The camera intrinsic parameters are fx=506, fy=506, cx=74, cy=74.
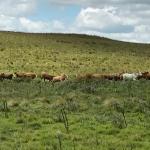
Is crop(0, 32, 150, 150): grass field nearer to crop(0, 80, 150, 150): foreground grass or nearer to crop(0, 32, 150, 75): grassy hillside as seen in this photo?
crop(0, 80, 150, 150): foreground grass

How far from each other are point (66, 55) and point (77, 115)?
37859 millimetres

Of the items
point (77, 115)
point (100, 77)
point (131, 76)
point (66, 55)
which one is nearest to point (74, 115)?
point (77, 115)

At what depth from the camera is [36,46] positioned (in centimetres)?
6688

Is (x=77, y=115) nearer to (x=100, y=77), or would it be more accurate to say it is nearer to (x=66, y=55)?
(x=100, y=77)

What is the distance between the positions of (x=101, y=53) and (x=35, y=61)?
49.1ft

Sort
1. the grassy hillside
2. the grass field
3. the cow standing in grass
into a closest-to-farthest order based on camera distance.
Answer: the grass field
the cow standing in grass
the grassy hillside

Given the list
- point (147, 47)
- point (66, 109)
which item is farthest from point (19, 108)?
point (147, 47)

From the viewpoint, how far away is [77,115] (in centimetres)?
2200

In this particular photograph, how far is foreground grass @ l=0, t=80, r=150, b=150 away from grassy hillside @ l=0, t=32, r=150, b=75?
14223 mm

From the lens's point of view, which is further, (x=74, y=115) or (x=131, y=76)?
(x=131, y=76)

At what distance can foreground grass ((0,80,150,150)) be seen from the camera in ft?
57.4

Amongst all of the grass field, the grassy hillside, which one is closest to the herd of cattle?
the grass field

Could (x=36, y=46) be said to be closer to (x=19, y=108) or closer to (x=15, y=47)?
(x=15, y=47)

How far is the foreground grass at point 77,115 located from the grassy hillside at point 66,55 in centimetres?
1422
